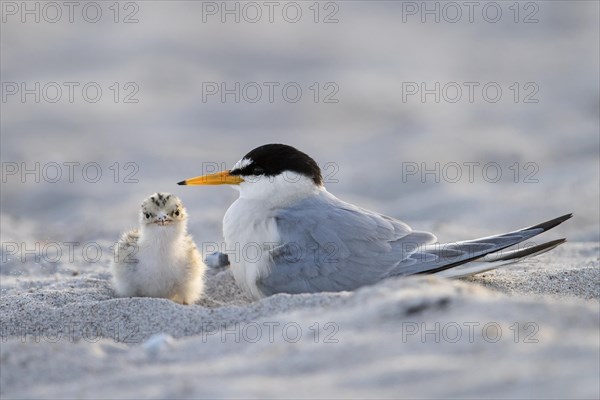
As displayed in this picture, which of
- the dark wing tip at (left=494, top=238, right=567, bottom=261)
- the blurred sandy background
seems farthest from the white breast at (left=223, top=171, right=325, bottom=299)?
the blurred sandy background

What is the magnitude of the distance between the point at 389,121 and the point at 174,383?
797 centimetres

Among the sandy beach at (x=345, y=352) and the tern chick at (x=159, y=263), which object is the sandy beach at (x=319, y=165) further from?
the tern chick at (x=159, y=263)

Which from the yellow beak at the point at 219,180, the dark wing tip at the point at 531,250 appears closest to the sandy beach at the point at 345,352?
the dark wing tip at the point at 531,250

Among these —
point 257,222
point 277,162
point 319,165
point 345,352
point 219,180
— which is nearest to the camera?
point 345,352

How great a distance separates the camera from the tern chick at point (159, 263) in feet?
15.0

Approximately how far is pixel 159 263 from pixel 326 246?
3.07 feet

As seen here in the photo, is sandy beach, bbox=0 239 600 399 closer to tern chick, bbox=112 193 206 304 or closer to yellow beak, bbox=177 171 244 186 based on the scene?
tern chick, bbox=112 193 206 304

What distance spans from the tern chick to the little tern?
Result: 287mm

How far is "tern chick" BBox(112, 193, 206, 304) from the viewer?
4570 millimetres

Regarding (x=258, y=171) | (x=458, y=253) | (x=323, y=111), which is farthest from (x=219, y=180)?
(x=323, y=111)

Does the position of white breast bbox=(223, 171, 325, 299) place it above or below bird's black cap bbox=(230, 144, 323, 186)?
below

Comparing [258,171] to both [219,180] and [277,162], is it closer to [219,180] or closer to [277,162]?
[277,162]

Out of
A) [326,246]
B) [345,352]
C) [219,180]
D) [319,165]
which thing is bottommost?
[345,352]

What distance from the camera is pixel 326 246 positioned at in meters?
4.20
